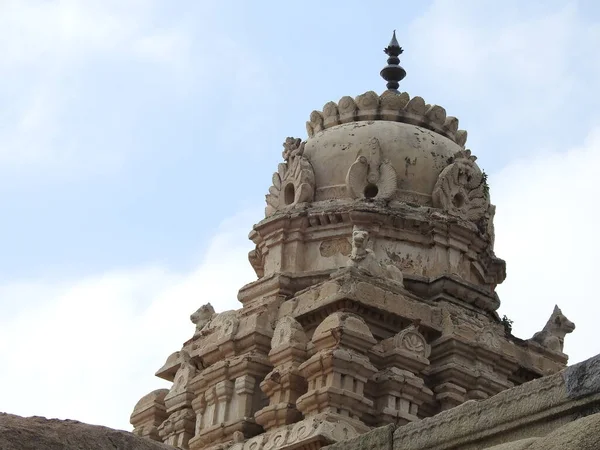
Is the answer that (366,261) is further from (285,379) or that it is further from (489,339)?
(285,379)

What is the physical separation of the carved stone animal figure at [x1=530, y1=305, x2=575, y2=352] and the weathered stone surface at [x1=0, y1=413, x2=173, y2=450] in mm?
15574

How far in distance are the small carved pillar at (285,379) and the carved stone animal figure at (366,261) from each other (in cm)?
141

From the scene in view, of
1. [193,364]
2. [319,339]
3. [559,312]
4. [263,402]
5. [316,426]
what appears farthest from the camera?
[559,312]

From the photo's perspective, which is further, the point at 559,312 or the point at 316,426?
the point at 559,312

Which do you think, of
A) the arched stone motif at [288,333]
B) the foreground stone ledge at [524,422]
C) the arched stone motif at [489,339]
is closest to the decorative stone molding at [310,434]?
the arched stone motif at [288,333]

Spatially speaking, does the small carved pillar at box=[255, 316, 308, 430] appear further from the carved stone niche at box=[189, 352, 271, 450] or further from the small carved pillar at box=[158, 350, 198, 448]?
the small carved pillar at box=[158, 350, 198, 448]

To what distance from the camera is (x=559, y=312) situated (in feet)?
73.8

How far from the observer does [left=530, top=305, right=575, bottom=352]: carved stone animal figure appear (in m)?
21.6

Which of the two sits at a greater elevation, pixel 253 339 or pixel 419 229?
pixel 419 229

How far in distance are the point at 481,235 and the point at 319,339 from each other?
5.46m

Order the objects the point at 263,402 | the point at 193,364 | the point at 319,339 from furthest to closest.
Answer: the point at 193,364 → the point at 263,402 → the point at 319,339

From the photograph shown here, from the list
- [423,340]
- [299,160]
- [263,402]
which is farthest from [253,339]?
[299,160]

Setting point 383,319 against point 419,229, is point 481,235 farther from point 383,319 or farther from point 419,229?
point 383,319

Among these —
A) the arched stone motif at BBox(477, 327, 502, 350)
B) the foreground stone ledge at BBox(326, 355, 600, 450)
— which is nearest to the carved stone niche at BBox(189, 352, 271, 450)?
the arched stone motif at BBox(477, 327, 502, 350)
